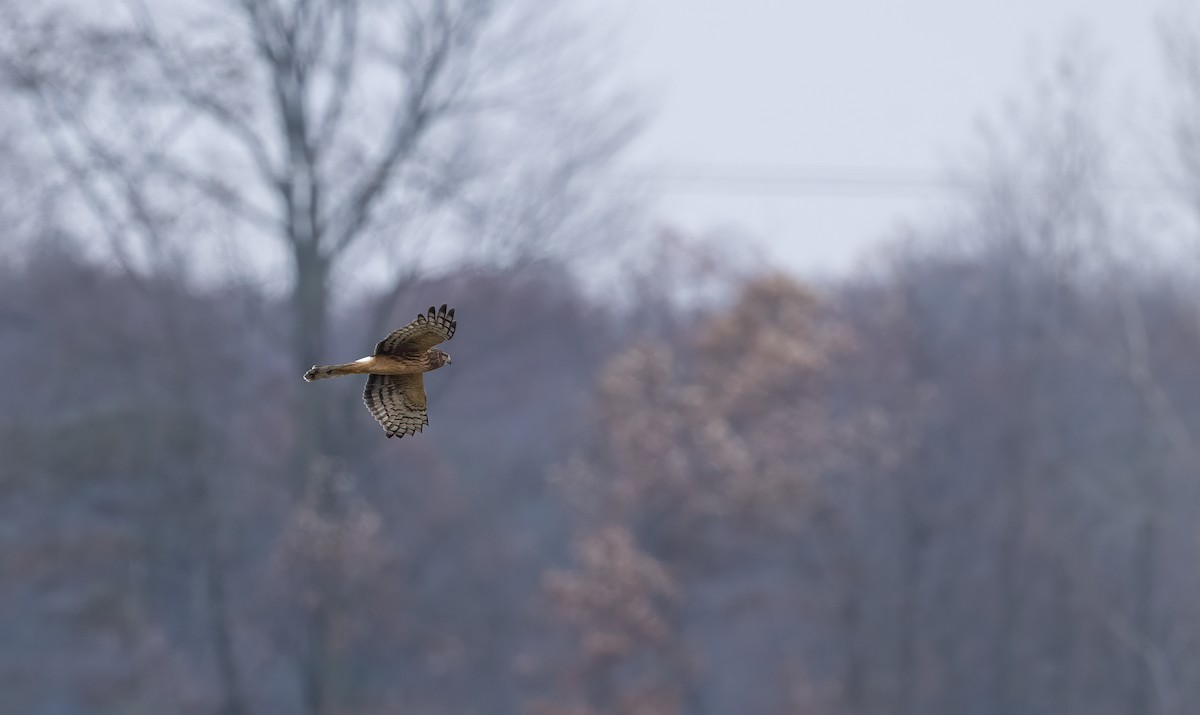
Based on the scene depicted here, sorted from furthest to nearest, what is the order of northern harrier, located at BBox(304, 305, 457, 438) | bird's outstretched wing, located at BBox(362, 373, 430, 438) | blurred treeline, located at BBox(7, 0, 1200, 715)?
blurred treeline, located at BBox(7, 0, 1200, 715), bird's outstretched wing, located at BBox(362, 373, 430, 438), northern harrier, located at BBox(304, 305, 457, 438)

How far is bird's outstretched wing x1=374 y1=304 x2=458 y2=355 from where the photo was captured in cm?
263

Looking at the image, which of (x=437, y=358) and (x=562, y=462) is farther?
(x=562, y=462)

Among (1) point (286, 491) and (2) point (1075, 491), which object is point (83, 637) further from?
(2) point (1075, 491)

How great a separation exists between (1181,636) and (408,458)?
11944mm

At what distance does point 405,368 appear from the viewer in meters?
2.65

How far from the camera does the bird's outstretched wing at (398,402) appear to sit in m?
2.72

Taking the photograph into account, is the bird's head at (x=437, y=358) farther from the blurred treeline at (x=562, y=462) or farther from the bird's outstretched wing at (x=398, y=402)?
the blurred treeline at (x=562, y=462)

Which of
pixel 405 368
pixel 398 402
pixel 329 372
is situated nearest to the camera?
pixel 329 372

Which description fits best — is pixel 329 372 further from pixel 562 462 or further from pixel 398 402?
pixel 562 462

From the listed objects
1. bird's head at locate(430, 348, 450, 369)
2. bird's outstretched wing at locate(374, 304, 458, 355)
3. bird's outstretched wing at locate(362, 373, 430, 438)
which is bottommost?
bird's outstretched wing at locate(362, 373, 430, 438)

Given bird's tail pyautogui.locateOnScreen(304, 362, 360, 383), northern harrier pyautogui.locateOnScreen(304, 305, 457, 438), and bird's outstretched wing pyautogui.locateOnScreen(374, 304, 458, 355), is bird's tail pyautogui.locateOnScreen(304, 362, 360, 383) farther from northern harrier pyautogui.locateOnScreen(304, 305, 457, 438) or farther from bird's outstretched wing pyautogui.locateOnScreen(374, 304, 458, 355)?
bird's outstretched wing pyautogui.locateOnScreen(374, 304, 458, 355)

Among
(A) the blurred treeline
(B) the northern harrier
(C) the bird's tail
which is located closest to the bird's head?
(B) the northern harrier

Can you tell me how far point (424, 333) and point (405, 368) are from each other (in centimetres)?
7

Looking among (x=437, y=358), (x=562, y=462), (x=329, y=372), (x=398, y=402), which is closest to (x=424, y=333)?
(x=437, y=358)
